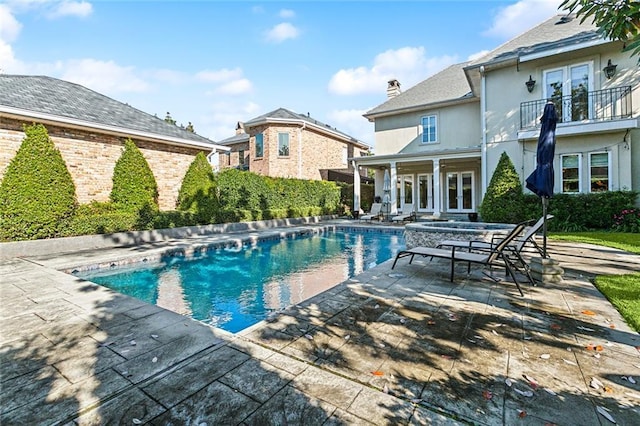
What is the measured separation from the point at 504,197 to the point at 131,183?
49.9ft

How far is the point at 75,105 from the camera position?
1228 centimetres

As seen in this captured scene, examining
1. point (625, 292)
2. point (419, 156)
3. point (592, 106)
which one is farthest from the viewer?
point (419, 156)

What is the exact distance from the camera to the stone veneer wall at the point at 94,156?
1019 cm

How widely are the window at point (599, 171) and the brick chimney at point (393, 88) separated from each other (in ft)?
44.5

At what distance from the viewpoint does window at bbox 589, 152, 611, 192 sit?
41.0 ft

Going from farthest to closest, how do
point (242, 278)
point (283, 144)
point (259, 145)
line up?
point (259, 145) → point (283, 144) → point (242, 278)

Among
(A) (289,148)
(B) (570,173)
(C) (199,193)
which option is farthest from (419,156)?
(C) (199,193)

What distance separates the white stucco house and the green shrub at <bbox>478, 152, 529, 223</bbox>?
2.51 feet

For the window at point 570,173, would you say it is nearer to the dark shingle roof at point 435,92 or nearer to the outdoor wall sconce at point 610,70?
the outdoor wall sconce at point 610,70

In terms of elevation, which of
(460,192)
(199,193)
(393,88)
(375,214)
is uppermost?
(393,88)

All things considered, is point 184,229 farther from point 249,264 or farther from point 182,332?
point 182,332

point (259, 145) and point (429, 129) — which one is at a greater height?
point (259, 145)

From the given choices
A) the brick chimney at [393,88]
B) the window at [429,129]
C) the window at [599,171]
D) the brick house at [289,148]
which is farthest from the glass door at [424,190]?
the window at [599,171]

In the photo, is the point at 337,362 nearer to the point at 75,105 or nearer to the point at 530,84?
the point at 75,105
